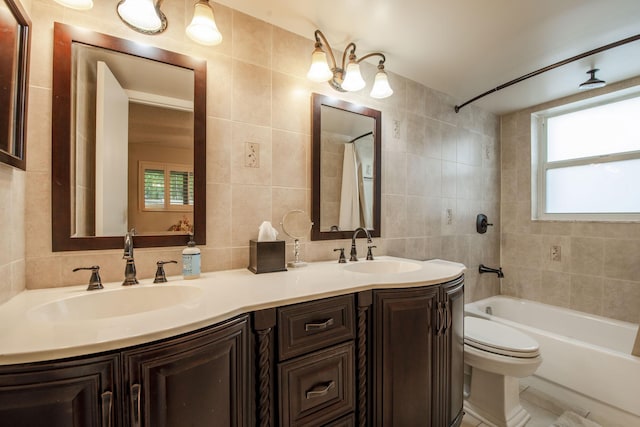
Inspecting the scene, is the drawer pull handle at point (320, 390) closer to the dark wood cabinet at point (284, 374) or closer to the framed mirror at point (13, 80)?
the dark wood cabinet at point (284, 374)

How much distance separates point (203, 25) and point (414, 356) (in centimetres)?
167

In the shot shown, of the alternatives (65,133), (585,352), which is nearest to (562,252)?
(585,352)

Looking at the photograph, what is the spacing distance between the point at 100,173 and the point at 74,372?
0.82 metres

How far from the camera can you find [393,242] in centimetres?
200

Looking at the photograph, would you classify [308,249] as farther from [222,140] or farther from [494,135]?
[494,135]

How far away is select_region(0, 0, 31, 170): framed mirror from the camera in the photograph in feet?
2.71

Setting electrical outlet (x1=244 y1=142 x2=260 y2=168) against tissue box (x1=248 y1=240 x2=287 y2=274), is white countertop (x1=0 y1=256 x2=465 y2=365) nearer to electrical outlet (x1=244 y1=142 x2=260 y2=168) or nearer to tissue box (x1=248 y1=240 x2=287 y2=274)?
tissue box (x1=248 y1=240 x2=287 y2=274)

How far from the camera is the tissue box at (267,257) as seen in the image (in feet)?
4.28

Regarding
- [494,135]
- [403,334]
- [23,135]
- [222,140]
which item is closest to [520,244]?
[494,135]

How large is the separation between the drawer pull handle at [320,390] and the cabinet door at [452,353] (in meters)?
0.57

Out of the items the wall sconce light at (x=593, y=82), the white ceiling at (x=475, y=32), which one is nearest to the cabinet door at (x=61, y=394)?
the white ceiling at (x=475, y=32)

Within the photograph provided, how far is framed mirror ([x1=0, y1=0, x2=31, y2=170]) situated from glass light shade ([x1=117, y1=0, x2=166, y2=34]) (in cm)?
30

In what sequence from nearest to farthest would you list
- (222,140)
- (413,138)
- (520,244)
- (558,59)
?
(222,140)
(558,59)
(413,138)
(520,244)

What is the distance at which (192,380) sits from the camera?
0.73 m
